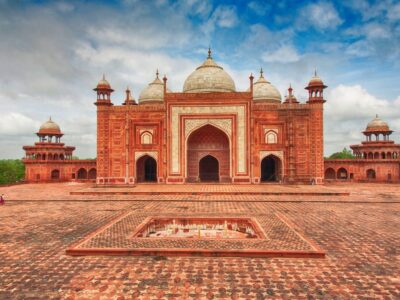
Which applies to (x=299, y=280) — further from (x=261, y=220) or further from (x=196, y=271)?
(x=261, y=220)

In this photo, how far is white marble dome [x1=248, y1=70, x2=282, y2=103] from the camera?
2364 centimetres

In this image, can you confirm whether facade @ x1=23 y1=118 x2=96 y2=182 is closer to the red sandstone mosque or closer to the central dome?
the red sandstone mosque

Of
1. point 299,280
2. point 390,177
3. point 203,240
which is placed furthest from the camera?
point 390,177

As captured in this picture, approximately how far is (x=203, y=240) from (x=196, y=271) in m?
1.40

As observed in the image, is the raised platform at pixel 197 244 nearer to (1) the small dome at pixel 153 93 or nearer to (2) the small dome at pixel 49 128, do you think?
(1) the small dome at pixel 153 93

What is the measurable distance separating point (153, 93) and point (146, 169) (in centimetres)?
631

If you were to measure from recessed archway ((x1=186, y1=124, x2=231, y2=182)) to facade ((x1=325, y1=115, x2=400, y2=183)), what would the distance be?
8.47 meters

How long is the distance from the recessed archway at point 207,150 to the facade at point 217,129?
0.81 m

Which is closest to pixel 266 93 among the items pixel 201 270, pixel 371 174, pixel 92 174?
pixel 371 174

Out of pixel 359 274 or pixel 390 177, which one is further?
pixel 390 177

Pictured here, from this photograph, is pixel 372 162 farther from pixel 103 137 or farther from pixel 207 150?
pixel 103 137

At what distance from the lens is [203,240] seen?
5840 mm

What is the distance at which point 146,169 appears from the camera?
890 inches

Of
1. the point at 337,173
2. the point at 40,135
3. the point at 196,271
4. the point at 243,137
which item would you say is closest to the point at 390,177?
the point at 337,173
